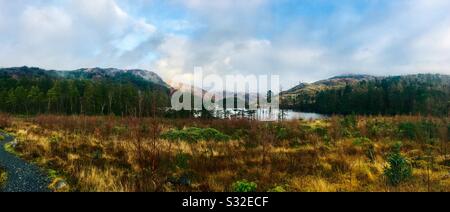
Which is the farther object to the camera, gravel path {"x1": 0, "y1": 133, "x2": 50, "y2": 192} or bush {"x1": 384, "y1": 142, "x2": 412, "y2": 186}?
bush {"x1": 384, "y1": 142, "x2": 412, "y2": 186}

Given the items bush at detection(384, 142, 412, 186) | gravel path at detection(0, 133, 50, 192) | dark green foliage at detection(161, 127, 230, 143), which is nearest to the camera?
gravel path at detection(0, 133, 50, 192)

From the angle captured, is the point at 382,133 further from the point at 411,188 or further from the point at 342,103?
the point at 342,103

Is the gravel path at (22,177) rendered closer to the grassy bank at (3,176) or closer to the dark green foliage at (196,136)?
the grassy bank at (3,176)

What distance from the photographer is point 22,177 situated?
8.38 m

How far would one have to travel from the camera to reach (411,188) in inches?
265

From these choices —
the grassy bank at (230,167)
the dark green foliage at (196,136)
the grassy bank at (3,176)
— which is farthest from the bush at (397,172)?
the dark green foliage at (196,136)

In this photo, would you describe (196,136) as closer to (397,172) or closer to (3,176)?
(3,176)

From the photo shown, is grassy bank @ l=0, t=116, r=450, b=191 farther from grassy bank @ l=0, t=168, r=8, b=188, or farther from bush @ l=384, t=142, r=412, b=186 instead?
grassy bank @ l=0, t=168, r=8, b=188

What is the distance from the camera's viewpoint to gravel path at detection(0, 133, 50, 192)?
24.0 feet

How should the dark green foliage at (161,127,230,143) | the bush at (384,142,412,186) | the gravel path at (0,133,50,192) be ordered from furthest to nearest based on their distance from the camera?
the dark green foliage at (161,127,230,143), the bush at (384,142,412,186), the gravel path at (0,133,50,192)

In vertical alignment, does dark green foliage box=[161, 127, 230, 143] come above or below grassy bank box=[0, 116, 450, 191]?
above

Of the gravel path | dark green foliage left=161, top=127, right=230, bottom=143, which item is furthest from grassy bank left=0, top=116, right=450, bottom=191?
dark green foliage left=161, top=127, right=230, bottom=143

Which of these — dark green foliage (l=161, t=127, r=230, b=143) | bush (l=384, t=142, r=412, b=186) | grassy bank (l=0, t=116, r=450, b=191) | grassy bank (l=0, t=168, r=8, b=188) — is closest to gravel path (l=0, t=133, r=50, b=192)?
grassy bank (l=0, t=168, r=8, b=188)
